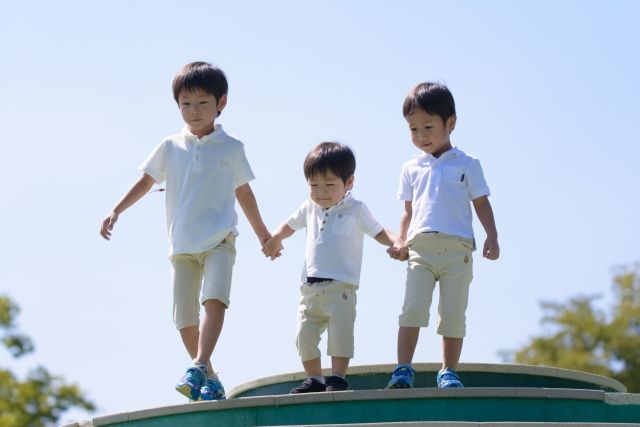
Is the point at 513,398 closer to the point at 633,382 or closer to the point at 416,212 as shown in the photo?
the point at 416,212

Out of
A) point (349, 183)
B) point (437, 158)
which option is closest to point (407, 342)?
point (349, 183)

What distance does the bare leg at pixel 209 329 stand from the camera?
9.18 meters

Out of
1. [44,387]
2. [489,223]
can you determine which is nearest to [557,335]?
[44,387]

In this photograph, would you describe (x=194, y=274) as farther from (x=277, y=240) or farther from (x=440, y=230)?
(x=440, y=230)

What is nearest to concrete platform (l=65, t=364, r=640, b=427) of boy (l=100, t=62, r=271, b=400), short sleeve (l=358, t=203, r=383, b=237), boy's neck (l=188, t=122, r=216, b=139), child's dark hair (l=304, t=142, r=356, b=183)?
boy (l=100, t=62, r=271, b=400)

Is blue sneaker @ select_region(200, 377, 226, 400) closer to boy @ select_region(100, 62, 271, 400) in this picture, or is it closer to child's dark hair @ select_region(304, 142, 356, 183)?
boy @ select_region(100, 62, 271, 400)

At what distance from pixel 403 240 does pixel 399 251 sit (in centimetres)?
16

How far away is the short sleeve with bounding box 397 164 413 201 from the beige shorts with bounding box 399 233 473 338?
414 millimetres

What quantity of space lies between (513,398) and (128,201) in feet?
11.3

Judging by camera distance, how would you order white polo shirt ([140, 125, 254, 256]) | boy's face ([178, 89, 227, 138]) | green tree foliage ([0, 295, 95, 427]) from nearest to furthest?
white polo shirt ([140, 125, 254, 256]), boy's face ([178, 89, 227, 138]), green tree foliage ([0, 295, 95, 427])

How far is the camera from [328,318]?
31.2 ft

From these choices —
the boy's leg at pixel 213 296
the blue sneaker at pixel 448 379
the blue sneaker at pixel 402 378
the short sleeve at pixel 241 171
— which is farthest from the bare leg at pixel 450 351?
the short sleeve at pixel 241 171

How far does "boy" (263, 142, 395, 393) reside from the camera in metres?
9.39

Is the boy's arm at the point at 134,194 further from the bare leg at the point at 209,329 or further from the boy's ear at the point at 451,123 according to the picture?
the boy's ear at the point at 451,123
